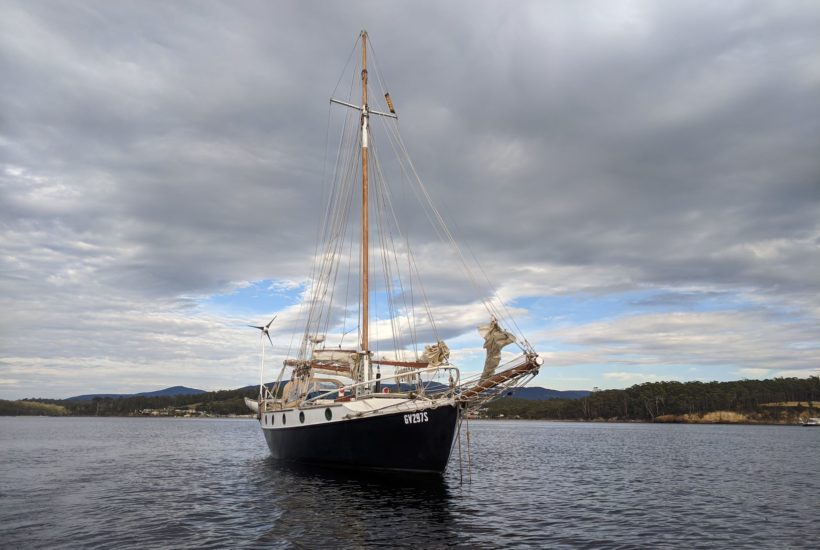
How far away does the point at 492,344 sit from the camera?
3070cm

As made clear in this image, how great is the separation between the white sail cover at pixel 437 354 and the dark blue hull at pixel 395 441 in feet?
16.9

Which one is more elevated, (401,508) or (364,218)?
(364,218)

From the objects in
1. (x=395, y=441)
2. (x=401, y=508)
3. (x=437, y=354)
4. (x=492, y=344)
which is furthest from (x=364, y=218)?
(x=401, y=508)

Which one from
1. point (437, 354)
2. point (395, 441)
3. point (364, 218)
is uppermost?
point (364, 218)

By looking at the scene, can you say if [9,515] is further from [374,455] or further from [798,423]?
[798,423]

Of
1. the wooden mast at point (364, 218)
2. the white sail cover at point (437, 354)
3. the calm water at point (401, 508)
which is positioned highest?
the wooden mast at point (364, 218)

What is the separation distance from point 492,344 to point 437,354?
17.9ft

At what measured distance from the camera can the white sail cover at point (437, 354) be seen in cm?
3472

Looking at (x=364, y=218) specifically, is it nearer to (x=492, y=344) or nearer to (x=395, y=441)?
(x=492, y=344)

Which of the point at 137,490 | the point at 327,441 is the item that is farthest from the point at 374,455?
the point at 137,490

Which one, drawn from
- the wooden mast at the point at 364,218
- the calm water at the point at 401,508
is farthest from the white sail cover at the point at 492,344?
the wooden mast at the point at 364,218

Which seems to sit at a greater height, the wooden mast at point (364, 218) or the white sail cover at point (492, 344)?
the wooden mast at point (364, 218)

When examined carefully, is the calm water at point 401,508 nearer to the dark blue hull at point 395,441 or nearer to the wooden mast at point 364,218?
the dark blue hull at point 395,441

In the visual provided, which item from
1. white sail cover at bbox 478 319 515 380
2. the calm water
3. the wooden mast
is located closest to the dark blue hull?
the calm water
